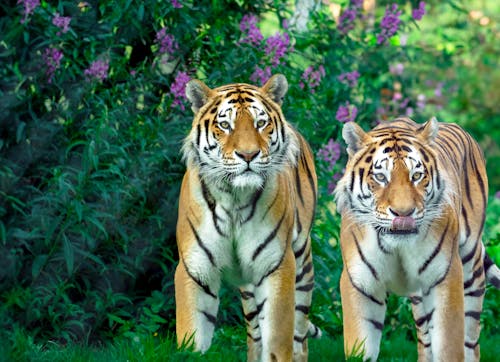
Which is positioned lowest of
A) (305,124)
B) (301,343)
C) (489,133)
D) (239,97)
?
(301,343)

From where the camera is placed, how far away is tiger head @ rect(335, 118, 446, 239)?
4.45m

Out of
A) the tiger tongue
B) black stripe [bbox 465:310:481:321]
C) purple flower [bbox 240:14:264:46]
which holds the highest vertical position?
purple flower [bbox 240:14:264:46]

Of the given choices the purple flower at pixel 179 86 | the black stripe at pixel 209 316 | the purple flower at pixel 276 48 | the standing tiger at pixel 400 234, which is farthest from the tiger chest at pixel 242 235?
the purple flower at pixel 276 48

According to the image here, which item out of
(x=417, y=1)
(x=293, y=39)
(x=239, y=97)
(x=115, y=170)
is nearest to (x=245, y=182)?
(x=239, y=97)

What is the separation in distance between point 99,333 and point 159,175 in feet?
3.13

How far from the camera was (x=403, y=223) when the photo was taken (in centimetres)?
443

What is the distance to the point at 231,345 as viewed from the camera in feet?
18.5

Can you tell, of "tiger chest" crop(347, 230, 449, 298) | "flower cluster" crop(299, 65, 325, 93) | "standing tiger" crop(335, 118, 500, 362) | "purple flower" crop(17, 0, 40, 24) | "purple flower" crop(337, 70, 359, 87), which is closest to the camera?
"standing tiger" crop(335, 118, 500, 362)

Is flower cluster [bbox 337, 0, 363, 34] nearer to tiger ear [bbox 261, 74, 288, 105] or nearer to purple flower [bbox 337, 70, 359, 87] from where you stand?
purple flower [bbox 337, 70, 359, 87]

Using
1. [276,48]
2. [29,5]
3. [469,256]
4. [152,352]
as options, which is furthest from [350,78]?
[152,352]

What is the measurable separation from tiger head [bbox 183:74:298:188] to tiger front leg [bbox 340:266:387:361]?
682 mm

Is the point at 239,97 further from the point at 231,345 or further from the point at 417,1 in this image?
the point at 417,1

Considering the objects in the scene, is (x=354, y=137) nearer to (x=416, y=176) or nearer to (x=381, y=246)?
(x=416, y=176)

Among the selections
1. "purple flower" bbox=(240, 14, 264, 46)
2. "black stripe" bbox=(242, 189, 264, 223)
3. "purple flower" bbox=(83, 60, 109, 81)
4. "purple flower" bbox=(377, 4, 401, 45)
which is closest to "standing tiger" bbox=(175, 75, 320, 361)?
"black stripe" bbox=(242, 189, 264, 223)
